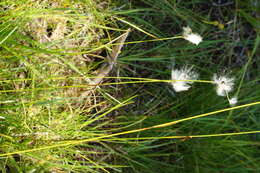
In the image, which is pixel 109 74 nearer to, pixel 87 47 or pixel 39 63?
pixel 87 47

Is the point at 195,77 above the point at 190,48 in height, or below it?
below

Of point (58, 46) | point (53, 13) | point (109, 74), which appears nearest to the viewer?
point (53, 13)

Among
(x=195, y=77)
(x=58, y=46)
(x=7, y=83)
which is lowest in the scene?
(x=7, y=83)

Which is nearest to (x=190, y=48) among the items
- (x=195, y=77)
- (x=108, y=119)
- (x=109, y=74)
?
(x=195, y=77)

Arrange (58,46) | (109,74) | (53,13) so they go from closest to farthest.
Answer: (53,13), (58,46), (109,74)

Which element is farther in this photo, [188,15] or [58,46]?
[188,15]

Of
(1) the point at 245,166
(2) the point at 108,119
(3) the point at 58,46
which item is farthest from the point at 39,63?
(1) the point at 245,166
